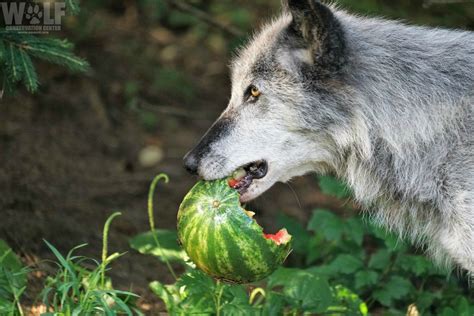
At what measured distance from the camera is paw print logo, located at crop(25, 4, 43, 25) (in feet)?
17.3

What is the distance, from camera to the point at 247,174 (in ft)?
14.0

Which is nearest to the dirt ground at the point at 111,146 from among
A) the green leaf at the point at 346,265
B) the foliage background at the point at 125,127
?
the foliage background at the point at 125,127

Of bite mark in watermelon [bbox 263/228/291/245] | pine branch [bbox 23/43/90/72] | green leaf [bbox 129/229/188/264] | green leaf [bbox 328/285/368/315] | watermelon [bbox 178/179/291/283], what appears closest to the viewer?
watermelon [bbox 178/179/291/283]

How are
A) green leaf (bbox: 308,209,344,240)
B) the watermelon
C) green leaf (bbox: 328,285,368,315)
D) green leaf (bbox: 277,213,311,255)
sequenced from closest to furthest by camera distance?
the watermelon
green leaf (bbox: 328,285,368,315)
green leaf (bbox: 308,209,344,240)
green leaf (bbox: 277,213,311,255)

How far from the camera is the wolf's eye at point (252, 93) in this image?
4352 mm

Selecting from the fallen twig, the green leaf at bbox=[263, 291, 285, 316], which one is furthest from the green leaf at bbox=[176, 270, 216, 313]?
the fallen twig

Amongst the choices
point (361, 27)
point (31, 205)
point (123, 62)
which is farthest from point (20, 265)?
point (123, 62)

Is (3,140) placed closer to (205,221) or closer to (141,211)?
(141,211)

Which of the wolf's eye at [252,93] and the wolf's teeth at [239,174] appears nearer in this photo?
the wolf's teeth at [239,174]

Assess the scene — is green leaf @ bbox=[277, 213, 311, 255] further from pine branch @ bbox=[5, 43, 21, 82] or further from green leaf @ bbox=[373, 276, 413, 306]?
pine branch @ bbox=[5, 43, 21, 82]

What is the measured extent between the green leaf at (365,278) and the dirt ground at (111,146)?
2.36 ft

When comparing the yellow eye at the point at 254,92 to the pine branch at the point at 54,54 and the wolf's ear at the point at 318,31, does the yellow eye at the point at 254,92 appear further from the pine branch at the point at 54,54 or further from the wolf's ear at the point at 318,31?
the pine branch at the point at 54,54

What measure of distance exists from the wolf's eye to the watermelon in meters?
0.71

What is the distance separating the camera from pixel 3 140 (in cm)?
668
